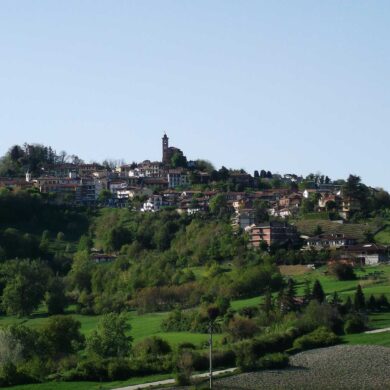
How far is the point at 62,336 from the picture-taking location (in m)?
63.3

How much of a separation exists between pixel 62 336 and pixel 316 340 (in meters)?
13.4

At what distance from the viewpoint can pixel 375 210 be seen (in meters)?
108

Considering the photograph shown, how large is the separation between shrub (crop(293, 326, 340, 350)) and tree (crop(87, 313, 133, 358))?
848 cm

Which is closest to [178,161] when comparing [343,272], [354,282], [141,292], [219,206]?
[219,206]

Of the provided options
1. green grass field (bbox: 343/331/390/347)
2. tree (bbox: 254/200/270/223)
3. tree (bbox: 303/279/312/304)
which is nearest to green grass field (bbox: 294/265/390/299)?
tree (bbox: 303/279/312/304)

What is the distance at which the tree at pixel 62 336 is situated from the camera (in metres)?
62.7

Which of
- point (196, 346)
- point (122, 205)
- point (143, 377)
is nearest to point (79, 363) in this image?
point (143, 377)

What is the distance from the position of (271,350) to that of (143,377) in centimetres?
729

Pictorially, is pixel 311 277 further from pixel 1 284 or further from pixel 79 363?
pixel 79 363

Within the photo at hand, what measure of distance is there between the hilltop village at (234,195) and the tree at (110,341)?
26.9m

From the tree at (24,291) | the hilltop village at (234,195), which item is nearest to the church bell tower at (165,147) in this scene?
the hilltop village at (234,195)

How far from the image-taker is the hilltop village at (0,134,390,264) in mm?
95250

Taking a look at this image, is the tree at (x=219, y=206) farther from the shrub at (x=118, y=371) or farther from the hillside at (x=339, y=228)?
the shrub at (x=118, y=371)

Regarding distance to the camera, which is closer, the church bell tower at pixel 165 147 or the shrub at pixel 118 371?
the shrub at pixel 118 371
